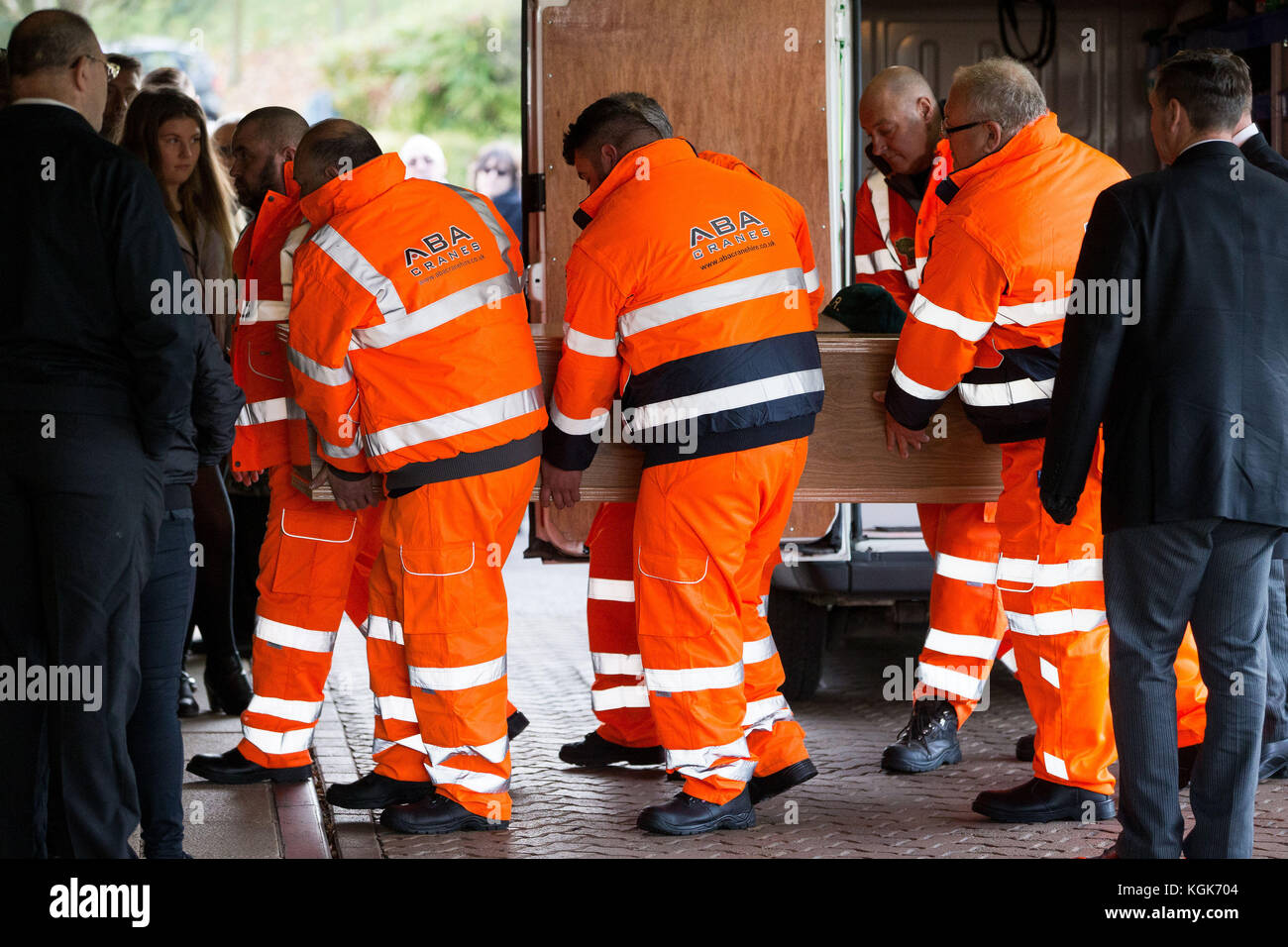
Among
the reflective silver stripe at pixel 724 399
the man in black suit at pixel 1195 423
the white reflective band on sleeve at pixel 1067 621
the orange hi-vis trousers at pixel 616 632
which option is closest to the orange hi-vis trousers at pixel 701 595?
the reflective silver stripe at pixel 724 399

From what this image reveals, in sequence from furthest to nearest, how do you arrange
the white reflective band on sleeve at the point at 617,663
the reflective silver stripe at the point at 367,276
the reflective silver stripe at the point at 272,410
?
the white reflective band on sleeve at the point at 617,663, the reflective silver stripe at the point at 272,410, the reflective silver stripe at the point at 367,276

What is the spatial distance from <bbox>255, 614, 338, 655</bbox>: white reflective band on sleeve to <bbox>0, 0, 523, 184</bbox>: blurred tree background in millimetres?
15251

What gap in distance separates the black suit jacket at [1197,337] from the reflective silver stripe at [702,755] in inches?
45.7

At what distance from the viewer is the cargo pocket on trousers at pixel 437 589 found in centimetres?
379

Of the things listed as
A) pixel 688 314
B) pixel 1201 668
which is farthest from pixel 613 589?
pixel 1201 668

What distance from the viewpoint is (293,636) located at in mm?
4297

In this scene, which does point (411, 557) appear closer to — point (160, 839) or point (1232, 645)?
point (160, 839)

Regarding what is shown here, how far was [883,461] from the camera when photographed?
4246mm

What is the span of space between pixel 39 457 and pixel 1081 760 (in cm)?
258

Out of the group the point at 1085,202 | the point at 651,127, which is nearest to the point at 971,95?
the point at 1085,202

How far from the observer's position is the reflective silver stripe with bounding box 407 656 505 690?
3816mm

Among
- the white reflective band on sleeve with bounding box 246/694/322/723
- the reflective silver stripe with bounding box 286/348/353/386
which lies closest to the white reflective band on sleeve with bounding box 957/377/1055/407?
the reflective silver stripe with bounding box 286/348/353/386

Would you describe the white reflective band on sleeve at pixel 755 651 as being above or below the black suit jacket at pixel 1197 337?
below

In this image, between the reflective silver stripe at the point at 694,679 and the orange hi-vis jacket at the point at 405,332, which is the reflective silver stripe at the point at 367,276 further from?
the reflective silver stripe at the point at 694,679
